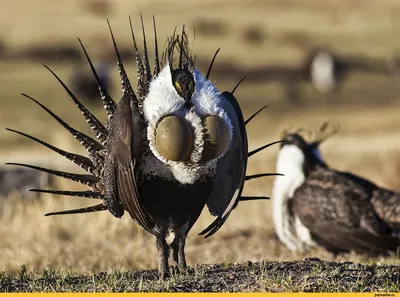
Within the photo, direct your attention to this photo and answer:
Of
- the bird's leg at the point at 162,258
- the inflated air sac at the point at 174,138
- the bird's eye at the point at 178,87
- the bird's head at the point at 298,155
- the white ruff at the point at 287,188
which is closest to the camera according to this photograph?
the inflated air sac at the point at 174,138

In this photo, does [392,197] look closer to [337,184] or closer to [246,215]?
[337,184]

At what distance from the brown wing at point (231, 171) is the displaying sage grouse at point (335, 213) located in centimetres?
298

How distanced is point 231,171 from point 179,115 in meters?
0.50

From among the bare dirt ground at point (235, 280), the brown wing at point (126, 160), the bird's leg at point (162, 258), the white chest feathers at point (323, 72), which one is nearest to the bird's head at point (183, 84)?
the brown wing at point (126, 160)

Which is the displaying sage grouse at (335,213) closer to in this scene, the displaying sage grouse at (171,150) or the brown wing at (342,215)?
the brown wing at (342,215)

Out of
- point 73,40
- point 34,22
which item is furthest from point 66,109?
point 34,22

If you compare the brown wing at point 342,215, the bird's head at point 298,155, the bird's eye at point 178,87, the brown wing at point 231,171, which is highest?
the bird's eye at point 178,87

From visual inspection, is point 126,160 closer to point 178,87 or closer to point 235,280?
point 178,87

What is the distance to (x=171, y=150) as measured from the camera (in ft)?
14.7

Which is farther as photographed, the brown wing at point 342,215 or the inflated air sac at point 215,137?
the brown wing at point 342,215

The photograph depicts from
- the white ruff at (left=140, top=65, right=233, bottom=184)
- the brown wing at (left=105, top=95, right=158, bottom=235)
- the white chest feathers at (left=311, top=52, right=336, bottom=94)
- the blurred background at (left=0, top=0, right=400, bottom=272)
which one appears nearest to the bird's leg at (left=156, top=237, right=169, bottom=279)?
the brown wing at (left=105, top=95, right=158, bottom=235)

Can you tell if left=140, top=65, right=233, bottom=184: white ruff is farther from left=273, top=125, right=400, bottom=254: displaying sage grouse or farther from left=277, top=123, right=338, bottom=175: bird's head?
left=277, top=123, right=338, bottom=175: bird's head

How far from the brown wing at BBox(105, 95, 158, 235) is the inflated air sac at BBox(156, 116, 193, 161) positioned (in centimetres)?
13

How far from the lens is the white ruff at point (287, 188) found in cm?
798
